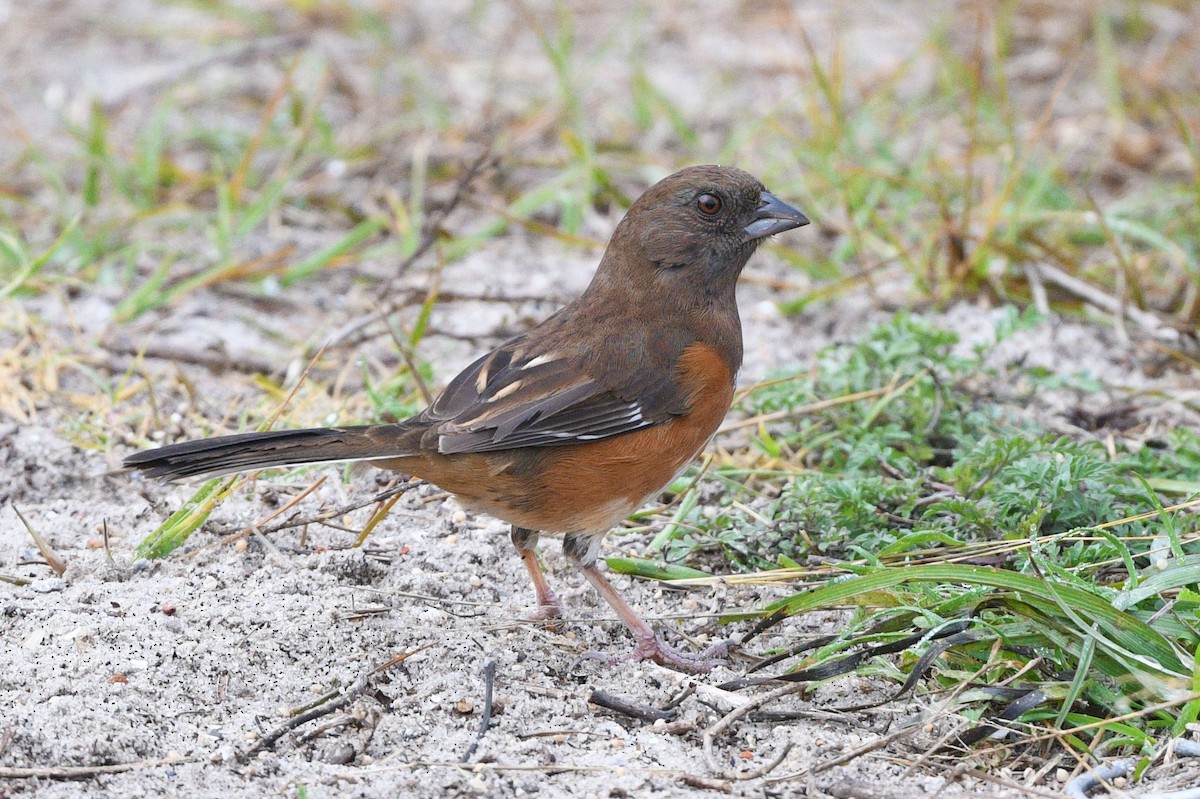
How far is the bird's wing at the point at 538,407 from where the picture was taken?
128 inches

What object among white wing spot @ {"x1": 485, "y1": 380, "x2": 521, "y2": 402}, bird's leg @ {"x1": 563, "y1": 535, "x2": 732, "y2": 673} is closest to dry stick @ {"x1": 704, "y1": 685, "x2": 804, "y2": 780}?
bird's leg @ {"x1": 563, "y1": 535, "x2": 732, "y2": 673}

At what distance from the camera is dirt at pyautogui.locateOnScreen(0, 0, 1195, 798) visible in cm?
271

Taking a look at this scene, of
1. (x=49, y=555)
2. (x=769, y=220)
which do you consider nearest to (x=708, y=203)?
(x=769, y=220)

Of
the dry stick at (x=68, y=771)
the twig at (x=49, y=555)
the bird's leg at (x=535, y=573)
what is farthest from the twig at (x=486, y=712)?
the twig at (x=49, y=555)

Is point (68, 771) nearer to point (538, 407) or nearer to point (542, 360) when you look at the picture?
point (538, 407)

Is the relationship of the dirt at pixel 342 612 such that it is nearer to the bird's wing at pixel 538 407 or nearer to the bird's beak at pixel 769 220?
the bird's wing at pixel 538 407

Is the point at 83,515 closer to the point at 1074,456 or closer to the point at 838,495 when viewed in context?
the point at 838,495

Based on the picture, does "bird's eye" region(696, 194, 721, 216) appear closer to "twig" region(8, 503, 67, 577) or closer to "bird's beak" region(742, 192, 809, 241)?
"bird's beak" region(742, 192, 809, 241)

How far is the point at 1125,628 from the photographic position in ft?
9.23

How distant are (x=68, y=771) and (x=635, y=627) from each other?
4.33 feet

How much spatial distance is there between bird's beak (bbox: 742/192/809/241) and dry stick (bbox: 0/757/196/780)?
2.01 meters

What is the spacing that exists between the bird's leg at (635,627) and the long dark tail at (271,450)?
52 cm

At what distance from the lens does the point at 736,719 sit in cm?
293

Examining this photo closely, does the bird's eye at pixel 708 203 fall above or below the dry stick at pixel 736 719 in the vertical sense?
above
